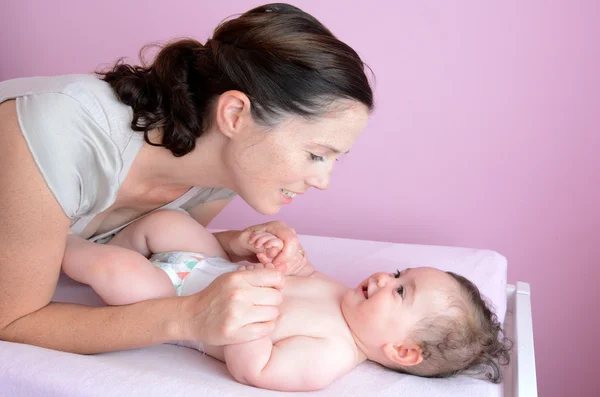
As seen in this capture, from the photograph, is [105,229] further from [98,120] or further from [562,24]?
[562,24]

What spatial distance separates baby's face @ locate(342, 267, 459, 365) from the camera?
1.47 meters

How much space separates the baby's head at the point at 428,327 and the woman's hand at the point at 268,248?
18 centimetres

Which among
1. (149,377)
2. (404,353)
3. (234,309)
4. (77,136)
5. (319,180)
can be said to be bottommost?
(404,353)

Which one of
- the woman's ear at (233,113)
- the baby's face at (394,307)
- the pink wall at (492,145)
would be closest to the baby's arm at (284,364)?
the baby's face at (394,307)

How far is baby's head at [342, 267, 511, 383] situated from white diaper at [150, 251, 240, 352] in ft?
1.10

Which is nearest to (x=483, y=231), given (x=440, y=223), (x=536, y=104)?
(x=440, y=223)

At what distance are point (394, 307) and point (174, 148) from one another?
62 cm

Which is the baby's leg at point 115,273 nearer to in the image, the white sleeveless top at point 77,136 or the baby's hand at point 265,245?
the white sleeveless top at point 77,136

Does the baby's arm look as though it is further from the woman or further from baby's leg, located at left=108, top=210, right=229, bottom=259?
baby's leg, located at left=108, top=210, right=229, bottom=259

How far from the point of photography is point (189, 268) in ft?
5.29

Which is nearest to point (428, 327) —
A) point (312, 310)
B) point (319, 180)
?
point (312, 310)

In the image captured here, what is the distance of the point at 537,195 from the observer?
2.27 m

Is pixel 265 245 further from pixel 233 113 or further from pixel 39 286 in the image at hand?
pixel 39 286

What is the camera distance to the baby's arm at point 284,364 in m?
1.32
